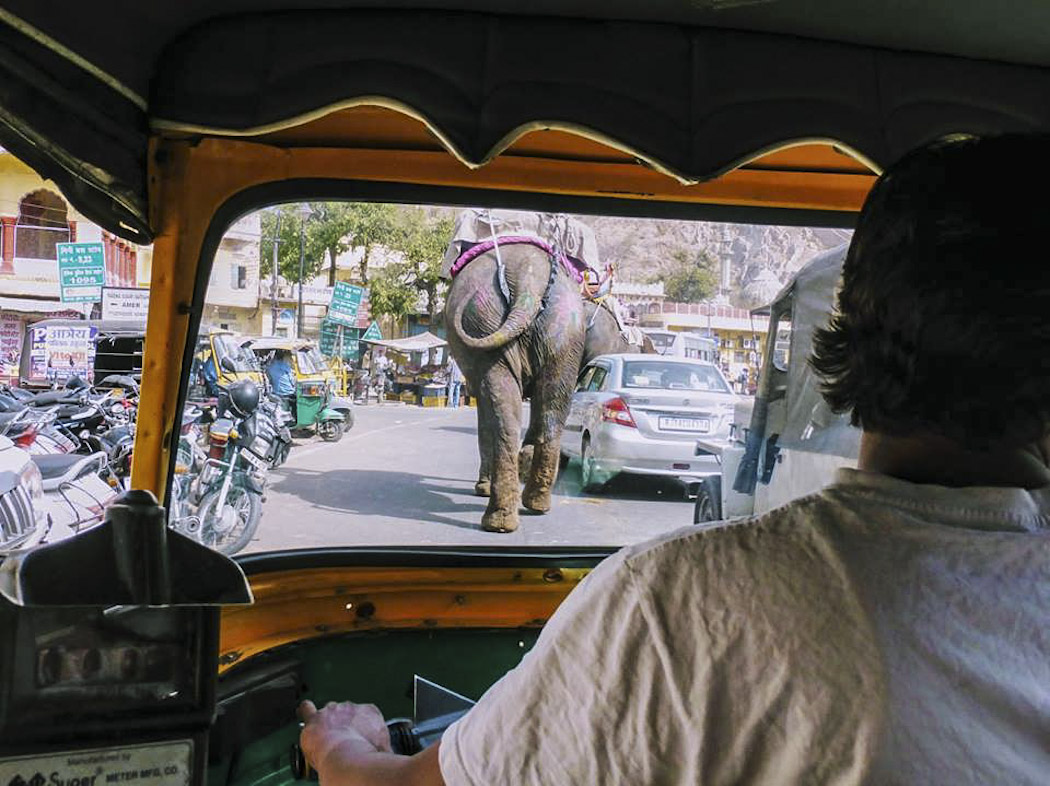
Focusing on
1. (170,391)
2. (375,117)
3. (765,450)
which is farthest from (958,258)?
(765,450)

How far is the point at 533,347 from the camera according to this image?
5.63m

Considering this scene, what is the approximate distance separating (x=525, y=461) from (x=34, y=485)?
11.5 feet

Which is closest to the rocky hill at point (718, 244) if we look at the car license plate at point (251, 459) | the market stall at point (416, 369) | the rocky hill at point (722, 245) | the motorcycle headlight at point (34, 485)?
the rocky hill at point (722, 245)

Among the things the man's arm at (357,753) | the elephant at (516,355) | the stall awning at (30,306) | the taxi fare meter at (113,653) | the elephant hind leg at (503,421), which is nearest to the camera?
the man's arm at (357,753)

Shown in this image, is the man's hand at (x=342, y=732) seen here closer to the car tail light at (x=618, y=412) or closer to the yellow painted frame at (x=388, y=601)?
the yellow painted frame at (x=388, y=601)

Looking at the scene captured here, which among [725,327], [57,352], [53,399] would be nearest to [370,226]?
[725,327]

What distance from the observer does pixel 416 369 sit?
684cm

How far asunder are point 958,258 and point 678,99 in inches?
36.8

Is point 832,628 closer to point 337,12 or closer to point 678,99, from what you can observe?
point 678,99

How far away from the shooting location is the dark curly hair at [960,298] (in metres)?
0.75

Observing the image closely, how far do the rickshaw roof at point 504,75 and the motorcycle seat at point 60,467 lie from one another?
5.45 m

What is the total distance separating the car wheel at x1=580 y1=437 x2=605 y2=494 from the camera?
14.6ft

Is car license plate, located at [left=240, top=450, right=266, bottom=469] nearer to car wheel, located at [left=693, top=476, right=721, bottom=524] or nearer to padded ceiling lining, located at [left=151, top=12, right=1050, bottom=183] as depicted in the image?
car wheel, located at [left=693, top=476, right=721, bottom=524]

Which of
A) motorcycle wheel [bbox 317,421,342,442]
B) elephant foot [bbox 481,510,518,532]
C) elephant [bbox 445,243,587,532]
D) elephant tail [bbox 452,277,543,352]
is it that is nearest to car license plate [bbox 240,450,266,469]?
motorcycle wheel [bbox 317,421,342,442]
